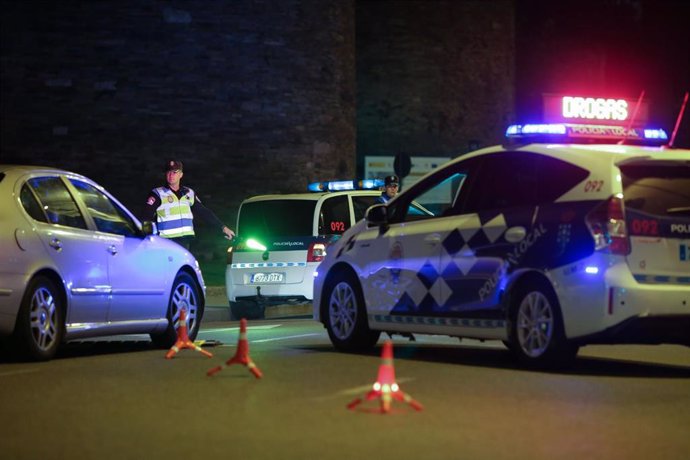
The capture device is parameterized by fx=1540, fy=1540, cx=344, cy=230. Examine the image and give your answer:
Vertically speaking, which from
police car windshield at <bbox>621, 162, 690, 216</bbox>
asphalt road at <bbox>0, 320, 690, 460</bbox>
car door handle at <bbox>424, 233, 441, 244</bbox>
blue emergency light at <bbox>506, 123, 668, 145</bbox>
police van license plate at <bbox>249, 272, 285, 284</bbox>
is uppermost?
blue emergency light at <bbox>506, 123, 668, 145</bbox>

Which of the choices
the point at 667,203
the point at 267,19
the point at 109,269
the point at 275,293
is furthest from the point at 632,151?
the point at 267,19

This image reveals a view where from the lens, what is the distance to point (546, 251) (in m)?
11.2

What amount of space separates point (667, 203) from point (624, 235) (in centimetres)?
52

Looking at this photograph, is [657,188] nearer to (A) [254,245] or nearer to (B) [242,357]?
(B) [242,357]

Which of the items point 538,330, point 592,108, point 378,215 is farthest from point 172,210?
point 592,108

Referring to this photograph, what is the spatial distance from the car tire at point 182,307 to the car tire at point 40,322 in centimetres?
188

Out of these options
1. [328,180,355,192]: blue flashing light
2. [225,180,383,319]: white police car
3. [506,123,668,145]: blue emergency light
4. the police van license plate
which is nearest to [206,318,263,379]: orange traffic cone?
[506,123,668,145]: blue emergency light

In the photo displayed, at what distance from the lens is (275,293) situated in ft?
63.3

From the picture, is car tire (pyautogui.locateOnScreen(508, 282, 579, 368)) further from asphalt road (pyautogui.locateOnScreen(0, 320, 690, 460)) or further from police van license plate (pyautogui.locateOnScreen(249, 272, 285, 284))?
police van license plate (pyautogui.locateOnScreen(249, 272, 285, 284))

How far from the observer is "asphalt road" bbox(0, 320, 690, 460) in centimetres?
772

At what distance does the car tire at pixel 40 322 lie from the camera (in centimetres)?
1185

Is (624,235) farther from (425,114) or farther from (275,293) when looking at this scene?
(425,114)

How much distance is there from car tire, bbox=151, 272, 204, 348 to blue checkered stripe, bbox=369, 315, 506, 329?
6.98ft

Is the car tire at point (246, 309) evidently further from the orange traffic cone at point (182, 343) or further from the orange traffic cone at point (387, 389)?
the orange traffic cone at point (387, 389)
